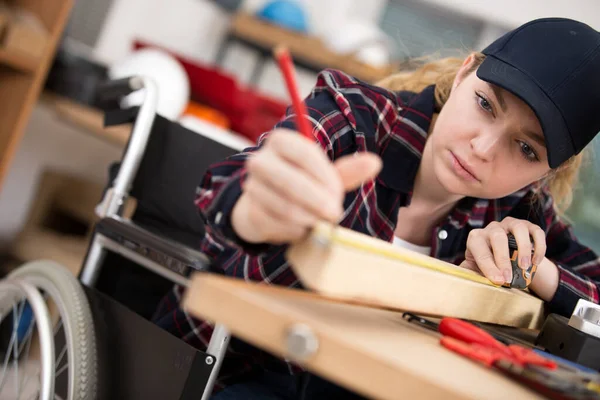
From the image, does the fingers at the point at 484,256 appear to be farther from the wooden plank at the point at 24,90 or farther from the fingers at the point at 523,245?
the wooden plank at the point at 24,90

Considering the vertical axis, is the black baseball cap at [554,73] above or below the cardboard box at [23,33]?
above

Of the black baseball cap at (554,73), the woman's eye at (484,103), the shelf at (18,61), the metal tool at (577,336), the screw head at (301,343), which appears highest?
the black baseball cap at (554,73)

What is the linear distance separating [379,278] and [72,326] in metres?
0.50

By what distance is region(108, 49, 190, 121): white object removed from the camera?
2.04 meters

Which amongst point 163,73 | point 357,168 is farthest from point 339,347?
point 163,73

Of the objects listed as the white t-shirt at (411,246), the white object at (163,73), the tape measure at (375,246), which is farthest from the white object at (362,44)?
the tape measure at (375,246)

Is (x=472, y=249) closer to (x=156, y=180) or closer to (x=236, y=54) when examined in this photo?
(x=156, y=180)

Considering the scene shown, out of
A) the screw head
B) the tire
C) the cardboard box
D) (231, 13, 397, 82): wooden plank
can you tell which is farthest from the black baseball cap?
(231, 13, 397, 82): wooden plank

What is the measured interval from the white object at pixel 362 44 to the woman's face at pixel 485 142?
1.93 m

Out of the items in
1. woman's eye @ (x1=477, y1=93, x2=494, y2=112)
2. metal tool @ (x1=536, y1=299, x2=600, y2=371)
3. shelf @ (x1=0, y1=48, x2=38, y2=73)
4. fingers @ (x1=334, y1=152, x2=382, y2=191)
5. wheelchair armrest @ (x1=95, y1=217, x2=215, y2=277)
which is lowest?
wheelchair armrest @ (x1=95, y1=217, x2=215, y2=277)

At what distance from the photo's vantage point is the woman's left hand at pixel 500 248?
2.57 feet

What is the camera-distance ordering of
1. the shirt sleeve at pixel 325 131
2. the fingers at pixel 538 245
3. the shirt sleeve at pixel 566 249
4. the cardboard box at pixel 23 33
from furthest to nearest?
1. the cardboard box at pixel 23 33
2. the shirt sleeve at pixel 566 249
3. the fingers at pixel 538 245
4. the shirt sleeve at pixel 325 131

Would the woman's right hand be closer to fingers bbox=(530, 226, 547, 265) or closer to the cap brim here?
the cap brim

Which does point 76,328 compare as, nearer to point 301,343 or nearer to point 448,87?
point 301,343
